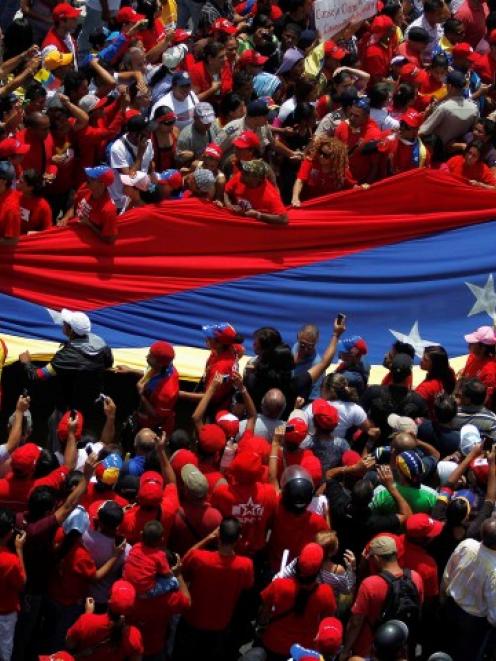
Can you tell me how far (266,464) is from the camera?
32.4 ft

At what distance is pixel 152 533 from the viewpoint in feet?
28.7

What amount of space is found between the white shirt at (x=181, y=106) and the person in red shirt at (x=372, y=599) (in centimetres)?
551

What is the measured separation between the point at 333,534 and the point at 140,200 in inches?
157

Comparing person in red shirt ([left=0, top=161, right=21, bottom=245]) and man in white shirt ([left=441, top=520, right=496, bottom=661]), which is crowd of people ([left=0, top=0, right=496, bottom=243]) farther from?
man in white shirt ([left=441, top=520, right=496, bottom=661])

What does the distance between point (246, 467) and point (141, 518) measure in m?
0.67

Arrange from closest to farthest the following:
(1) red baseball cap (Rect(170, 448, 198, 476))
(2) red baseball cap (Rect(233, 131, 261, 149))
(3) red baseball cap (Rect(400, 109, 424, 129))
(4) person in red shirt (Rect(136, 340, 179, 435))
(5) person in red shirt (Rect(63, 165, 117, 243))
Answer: (1) red baseball cap (Rect(170, 448, 198, 476))
(4) person in red shirt (Rect(136, 340, 179, 435))
(5) person in red shirt (Rect(63, 165, 117, 243))
(2) red baseball cap (Rect(233, 131, 261, 149))
(3) red baseball cap (Rect(400, 109, 424, 129))

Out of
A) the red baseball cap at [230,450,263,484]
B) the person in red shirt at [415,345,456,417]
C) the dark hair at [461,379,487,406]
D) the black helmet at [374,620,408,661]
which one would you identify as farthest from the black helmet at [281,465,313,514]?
the person in red shirt at [415,345,456,417]

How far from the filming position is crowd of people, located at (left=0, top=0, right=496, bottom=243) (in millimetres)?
12281

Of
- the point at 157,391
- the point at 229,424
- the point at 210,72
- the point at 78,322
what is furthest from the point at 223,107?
the point at 229,424

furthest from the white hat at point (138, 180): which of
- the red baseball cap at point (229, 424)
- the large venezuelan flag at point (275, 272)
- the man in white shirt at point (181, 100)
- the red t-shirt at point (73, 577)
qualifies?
the red t-shirt at point (73, 577)

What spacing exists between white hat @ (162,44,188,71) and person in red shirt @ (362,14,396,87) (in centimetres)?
221

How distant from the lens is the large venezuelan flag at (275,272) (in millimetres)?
11875

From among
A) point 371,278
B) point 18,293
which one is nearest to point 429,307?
point 371,278

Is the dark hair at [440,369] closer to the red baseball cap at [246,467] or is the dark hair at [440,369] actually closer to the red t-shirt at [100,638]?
the red baseball cap at [246,467]
